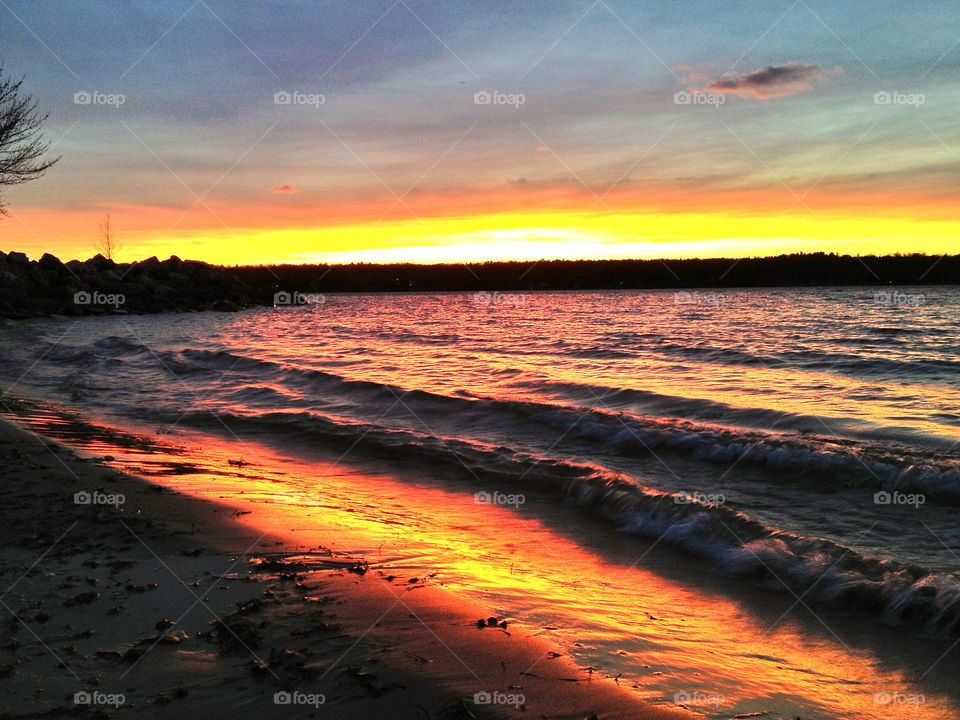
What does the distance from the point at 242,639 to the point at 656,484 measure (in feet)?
19.4

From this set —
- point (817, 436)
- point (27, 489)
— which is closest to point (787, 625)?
point (817, 436)

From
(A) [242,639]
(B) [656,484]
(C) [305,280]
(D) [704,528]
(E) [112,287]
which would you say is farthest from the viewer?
(C) [305,280]

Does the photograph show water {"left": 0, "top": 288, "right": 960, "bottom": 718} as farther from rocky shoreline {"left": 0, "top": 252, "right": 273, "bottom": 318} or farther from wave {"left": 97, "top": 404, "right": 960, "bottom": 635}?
rocky shoreline {"left": 0, "top": 252, "right": 273, "bottom": 318}

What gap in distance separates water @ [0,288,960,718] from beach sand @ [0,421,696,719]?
572mm

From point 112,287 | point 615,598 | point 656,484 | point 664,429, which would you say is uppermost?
point 112,287

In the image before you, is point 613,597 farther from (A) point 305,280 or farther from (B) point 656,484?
(A) point 305,280

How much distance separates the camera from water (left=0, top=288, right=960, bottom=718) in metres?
4.51

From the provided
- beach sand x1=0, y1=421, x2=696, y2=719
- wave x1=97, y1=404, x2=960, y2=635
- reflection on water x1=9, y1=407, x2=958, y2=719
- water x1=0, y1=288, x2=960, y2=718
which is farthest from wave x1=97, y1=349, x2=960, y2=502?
beach sand x1=0, y1=421, x2=696, y2=719

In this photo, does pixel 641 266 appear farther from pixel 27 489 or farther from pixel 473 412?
pixel 27 489

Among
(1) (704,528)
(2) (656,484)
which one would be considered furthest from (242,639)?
(2) (656,484)

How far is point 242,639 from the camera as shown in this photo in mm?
3807

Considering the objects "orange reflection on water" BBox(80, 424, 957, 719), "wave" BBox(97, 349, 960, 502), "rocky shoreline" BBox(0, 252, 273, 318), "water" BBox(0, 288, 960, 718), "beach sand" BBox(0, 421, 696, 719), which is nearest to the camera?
"beach sand" BBox(0, 421, 696, 719)

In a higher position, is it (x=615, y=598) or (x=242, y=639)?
(x=242, y=639)

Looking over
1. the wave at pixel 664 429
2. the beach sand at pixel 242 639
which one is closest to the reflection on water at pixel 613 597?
the beach sand at pixel 242 639
